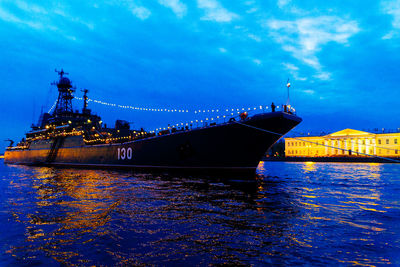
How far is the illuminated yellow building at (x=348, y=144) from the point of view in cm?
8750

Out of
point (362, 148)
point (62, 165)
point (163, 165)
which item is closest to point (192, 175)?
point (163, 165)

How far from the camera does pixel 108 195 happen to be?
40.3 ft

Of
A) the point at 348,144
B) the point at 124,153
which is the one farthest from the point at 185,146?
the point at 348,144

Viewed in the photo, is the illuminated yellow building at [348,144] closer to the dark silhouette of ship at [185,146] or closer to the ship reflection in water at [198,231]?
the dark silhouette of ship at [185,146]

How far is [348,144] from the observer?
320 ft

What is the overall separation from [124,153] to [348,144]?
9722cm

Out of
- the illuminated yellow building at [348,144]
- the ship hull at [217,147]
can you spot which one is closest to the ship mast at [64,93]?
the ship hull at [217,147]

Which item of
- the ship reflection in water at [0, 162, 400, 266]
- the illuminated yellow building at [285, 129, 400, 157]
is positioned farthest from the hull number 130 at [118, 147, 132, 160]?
the illuminated yellow building at [285, 129, 400, 157]

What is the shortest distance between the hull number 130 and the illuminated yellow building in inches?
2780

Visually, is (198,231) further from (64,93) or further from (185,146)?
(64,93)

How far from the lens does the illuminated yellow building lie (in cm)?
8750

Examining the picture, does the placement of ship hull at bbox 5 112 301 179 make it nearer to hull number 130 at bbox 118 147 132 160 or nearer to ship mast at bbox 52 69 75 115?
hull number 130 at bbox 118 147 132 160

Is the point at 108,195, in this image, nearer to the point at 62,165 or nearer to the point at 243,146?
the point at 243,146

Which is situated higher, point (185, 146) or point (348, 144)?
point (348, 144)
